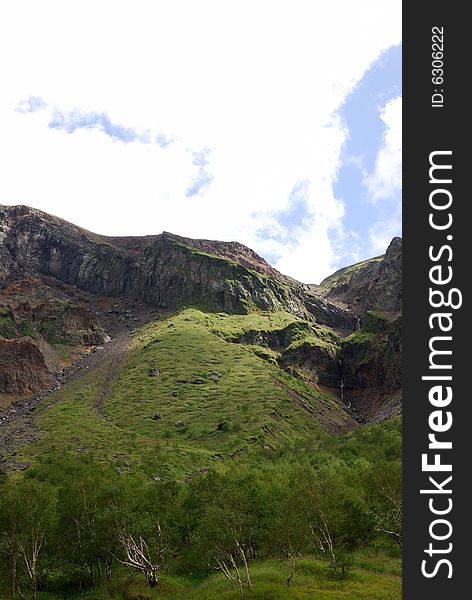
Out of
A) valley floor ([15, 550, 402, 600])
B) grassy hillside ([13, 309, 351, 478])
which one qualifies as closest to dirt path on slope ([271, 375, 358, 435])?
grassy hillside ([13, 309, 351, 478])

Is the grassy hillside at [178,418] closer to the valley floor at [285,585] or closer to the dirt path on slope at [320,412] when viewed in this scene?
the dirt path on slope at [320,412]

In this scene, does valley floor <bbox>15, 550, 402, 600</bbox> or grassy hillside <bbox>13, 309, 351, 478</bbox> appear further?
grassy hillside <bbox>13, 309, 351, 478</bbox>

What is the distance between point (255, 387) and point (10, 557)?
5153 inches

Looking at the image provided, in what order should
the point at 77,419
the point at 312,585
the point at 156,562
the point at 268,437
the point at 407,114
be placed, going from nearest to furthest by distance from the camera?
the point at 407,114 → the point at 312,585 → the point at 156,562 → the point at 268,437 → the point at 77,419

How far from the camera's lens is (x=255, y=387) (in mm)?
179125

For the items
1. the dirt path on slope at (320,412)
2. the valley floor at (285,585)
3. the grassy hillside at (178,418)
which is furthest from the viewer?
the dirt path on slope at (320,412)

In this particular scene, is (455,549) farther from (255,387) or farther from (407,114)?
(255,387)

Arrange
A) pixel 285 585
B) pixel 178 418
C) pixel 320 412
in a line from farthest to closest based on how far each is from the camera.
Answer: pixel 320 412, pixel 178 418, pixel 285 585

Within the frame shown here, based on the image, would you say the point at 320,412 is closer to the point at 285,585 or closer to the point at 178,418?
the point at 178,418

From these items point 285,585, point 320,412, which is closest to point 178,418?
point 320,412

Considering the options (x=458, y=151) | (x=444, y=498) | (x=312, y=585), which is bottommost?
(x=312, y=585)

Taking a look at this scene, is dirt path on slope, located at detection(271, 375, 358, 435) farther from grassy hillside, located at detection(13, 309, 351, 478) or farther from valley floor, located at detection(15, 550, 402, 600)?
valley floor, located at detection(15, 550, 402, 600)

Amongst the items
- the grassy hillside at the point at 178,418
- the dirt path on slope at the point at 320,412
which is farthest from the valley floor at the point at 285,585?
the dirt path on slope at the point at 320,412

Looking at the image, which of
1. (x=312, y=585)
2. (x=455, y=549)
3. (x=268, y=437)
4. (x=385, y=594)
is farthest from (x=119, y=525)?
(x=268, y=437)
